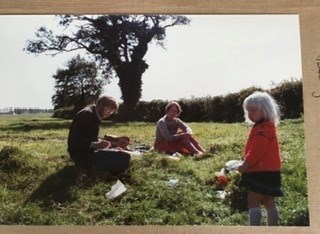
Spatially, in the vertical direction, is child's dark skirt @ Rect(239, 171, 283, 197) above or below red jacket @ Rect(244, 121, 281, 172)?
below

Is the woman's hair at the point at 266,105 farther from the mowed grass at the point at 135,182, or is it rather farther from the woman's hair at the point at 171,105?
the woman's hair at the point at 171,105

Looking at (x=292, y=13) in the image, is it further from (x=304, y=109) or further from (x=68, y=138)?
(x=68, y=138)

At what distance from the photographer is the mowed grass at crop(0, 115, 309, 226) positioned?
39.4 inches

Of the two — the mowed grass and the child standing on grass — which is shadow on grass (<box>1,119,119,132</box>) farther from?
the child standing on grass

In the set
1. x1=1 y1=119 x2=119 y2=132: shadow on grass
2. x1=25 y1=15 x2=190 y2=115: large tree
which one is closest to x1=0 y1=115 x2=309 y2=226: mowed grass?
x1=1 y1=119 x2=119 y2=132: shadow on grass

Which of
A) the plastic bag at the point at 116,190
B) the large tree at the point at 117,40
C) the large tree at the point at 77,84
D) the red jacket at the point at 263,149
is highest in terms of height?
the large tree at the point at 117,40

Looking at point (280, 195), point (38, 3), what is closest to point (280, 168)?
point (280, 195)

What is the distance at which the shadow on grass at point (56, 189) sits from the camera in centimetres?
101

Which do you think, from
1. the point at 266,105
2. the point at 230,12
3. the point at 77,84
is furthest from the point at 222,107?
the point at 77,84

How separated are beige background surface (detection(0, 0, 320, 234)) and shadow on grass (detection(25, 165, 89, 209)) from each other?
54 mm

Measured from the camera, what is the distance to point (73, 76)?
3.46 feet

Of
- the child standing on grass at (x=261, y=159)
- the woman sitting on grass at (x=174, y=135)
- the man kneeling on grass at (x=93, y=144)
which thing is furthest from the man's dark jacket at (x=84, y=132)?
the child standing on grass at (x=261, y=159)

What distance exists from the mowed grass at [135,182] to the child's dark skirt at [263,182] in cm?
2

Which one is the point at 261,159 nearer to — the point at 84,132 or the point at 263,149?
the point at 263,149
